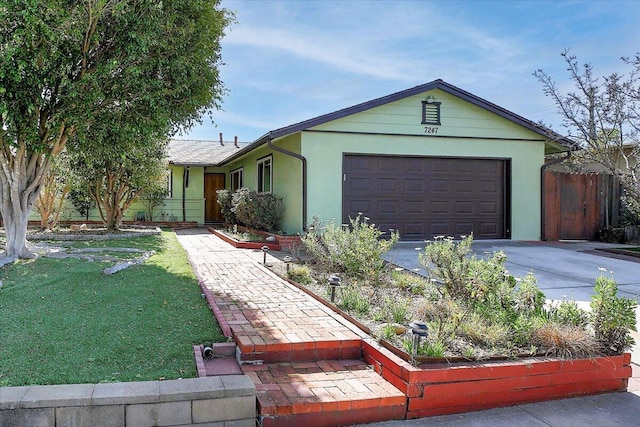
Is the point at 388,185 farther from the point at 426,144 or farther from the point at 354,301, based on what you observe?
the point at 354,301

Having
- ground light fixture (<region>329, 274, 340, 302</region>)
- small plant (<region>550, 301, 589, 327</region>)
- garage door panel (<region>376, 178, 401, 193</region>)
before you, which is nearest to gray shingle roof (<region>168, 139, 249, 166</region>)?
garage door panel (<region>376, 178, 401, 193</region>)

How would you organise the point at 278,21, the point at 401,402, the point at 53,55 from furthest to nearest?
the point at 278,21 → the point at 53,55 → the point at 401,402

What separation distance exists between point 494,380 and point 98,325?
3.45 metres

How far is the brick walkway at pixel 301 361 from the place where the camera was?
3041mm

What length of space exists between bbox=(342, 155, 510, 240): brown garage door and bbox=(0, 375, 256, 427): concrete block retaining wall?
823cm

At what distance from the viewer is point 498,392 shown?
334 centimetres

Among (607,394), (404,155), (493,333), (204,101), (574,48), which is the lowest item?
(607,394)

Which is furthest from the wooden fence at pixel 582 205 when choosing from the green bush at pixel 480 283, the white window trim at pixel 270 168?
the green bush at pixel 480 283

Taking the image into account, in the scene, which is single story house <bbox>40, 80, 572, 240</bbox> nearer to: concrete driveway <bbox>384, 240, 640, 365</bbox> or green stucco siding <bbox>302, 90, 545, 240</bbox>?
green stucco siding <bbox>302, 90, 545, 240</bbox>

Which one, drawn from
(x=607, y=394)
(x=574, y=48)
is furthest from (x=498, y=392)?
(x=574, y=48)

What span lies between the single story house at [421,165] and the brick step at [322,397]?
7184mm

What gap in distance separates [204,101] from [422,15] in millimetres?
5050

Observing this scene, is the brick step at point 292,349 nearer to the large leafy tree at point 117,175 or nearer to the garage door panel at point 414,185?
the garage door panel at point 414,185

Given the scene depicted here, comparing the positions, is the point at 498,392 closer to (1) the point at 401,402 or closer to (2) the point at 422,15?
(1) the point at 401,402
